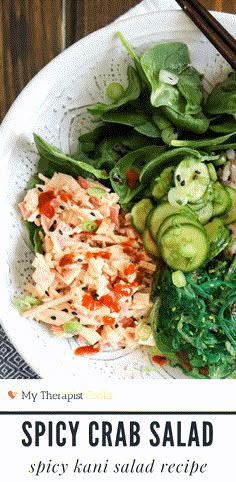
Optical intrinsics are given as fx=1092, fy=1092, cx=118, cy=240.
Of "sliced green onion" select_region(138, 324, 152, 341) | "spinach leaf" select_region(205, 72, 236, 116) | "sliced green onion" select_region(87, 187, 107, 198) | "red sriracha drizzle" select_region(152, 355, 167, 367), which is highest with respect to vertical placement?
"spinach leaf" select_region(205, 72, 236, 116)

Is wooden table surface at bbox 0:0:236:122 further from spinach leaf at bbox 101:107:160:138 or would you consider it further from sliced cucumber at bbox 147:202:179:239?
sliced cucumber at bbox 147:202:179:239

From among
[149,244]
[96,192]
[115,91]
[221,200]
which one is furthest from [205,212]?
[115,91]

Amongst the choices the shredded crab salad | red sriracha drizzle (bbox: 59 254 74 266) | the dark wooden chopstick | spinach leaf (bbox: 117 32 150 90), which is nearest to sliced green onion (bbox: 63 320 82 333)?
the shredded crab salad

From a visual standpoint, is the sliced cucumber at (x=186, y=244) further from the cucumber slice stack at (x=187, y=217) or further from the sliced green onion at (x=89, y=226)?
the sliced green onion at (x=89, y=226)

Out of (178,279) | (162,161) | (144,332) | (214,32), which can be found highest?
(214,32)

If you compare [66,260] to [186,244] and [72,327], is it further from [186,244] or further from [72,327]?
[186,244]

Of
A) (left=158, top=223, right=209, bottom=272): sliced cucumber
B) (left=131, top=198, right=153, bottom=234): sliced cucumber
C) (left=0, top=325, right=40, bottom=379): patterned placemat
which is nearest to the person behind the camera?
(left=158, top=223, right=209, bottom=272): sliced cucumber
